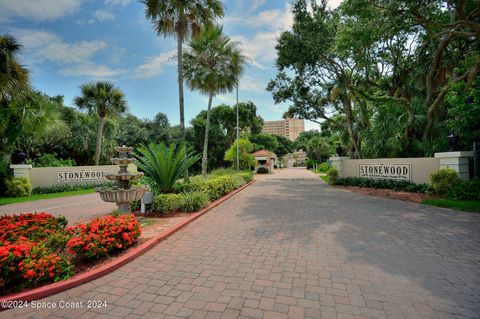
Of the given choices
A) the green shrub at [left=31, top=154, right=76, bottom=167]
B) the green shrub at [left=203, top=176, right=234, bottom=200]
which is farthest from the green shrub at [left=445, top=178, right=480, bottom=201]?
the green shrub at [left=31, top=154, right=76, bottom=167]

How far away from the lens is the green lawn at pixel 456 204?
7.50 m

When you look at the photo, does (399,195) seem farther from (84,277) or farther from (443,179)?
(84,277)

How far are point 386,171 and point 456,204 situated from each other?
17.5ft

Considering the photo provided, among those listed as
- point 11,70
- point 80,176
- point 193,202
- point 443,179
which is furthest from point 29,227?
point 80,176

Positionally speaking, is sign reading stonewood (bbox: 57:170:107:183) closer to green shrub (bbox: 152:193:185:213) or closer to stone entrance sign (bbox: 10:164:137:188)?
stone entrance sign (bbox: 10:164:137:188)

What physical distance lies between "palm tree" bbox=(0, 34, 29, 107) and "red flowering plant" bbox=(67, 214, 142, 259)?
8341mm

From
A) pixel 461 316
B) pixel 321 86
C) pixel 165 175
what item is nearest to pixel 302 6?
pixel 321 86

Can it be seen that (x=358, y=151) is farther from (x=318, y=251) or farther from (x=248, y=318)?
(x=248, y=318)

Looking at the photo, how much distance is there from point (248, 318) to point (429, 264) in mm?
3328

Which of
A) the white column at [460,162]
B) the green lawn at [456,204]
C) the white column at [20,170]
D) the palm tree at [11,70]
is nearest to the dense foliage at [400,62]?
the white column at [460,162]

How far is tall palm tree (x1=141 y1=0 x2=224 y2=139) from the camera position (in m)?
10.4

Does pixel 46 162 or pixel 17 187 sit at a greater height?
pixel 46 162

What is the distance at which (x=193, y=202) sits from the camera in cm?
814

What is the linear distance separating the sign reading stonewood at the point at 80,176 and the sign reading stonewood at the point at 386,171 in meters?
17.4
